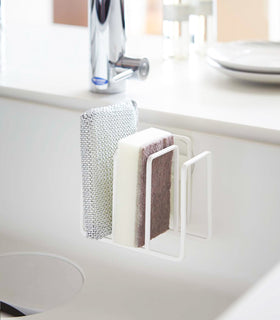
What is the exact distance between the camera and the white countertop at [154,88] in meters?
0.82

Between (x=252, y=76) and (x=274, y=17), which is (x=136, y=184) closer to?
(x=252, y=76)

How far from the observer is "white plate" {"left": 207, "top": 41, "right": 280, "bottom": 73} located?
37.2 inches

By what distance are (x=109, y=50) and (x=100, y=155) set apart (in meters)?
0.21

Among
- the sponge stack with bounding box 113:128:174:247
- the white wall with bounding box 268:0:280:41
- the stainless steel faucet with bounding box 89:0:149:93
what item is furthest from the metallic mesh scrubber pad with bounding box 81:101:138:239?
the white wall with bounding box 268:0:280:41

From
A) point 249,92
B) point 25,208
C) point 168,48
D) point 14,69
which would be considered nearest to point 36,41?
point 14,69

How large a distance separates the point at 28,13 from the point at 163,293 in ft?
2.58

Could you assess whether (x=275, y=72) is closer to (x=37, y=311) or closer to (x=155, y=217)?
(x=155, y=217)

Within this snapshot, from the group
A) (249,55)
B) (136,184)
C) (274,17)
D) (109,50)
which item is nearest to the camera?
(136,184)

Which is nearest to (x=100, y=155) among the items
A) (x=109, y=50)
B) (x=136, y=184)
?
(x=136, y=184)

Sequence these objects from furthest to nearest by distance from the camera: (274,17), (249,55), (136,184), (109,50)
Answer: (274,17) → (249,55) → (109,50) → (136,184)

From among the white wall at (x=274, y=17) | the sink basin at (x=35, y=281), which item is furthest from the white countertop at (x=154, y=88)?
the white wall at (x=274, y=17)

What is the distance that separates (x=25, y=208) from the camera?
104 cm

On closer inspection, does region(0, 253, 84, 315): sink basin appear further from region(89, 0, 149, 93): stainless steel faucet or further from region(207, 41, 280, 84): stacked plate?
region(207, 41, 280, 84): stacked plate

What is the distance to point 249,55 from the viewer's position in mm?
1040
